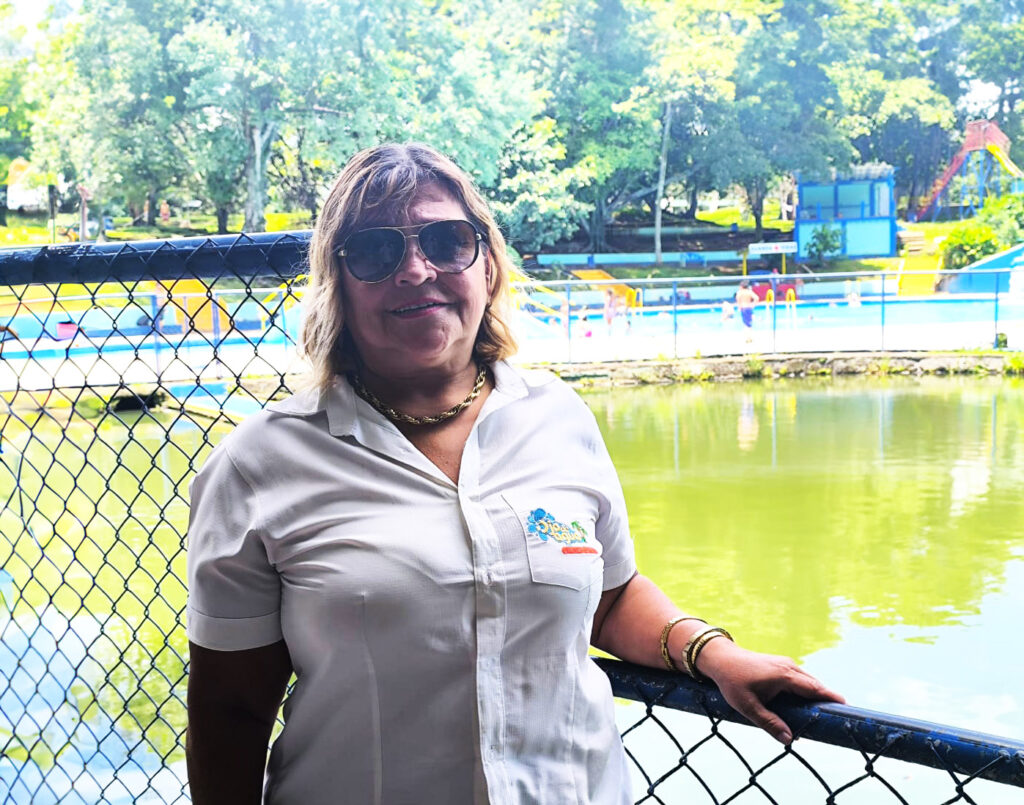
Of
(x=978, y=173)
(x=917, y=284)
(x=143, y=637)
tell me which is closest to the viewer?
(x=143, y=637)

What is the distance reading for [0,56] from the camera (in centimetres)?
3180

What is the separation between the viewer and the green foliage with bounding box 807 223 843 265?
27.0 m

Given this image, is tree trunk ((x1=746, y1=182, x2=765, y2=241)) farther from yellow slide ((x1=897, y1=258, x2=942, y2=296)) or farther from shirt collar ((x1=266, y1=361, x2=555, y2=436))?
shirt collar ((x1=266, y1=361, x2=555, y2=436))

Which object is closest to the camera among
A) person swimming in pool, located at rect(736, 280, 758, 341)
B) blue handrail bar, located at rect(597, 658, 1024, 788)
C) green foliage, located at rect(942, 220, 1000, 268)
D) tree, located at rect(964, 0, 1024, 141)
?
blue handrail bar, located at rect(597, 658, 1024, 788)

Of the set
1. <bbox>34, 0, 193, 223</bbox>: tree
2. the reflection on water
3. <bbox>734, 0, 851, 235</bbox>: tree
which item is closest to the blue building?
<bbox>734, 0, 851, 235</bbox>: tree

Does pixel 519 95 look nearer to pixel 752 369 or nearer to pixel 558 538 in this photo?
pixel 752 369

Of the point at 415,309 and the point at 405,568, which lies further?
the point at 415,309

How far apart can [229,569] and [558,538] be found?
0.94ft

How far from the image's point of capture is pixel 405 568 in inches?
39.2

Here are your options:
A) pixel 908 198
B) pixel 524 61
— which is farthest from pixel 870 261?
pixel 524 61

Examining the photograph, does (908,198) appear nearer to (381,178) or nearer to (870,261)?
(870,261)

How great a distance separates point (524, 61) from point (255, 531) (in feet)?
90.6

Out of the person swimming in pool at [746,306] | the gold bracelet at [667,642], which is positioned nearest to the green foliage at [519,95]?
the person swimming in pool at [746,306]

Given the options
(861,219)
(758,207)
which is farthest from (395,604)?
(758,207)
